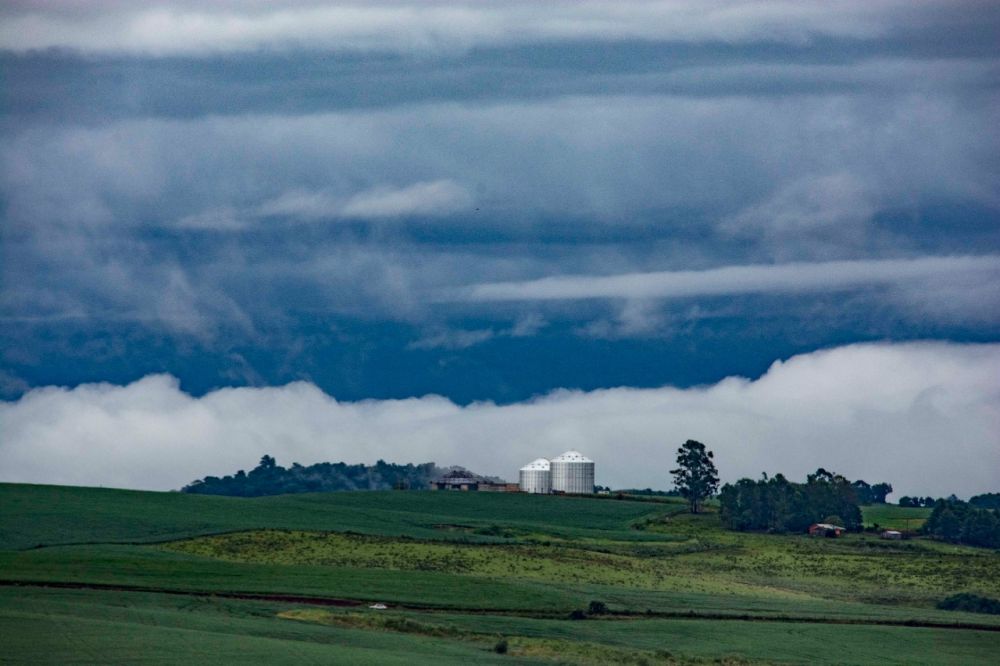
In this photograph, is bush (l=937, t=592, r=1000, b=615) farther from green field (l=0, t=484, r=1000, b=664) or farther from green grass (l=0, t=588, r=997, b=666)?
green grass (l=0, t=588, r=997, b=666)

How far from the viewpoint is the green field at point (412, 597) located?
4186 inches

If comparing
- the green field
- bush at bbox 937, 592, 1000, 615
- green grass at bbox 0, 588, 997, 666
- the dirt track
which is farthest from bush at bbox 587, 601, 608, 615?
bush at bbox 937, 592, 1000, 615

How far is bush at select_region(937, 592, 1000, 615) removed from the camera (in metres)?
161

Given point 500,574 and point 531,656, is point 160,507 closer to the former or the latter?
point 500,574

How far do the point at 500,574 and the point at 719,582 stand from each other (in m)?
24.5

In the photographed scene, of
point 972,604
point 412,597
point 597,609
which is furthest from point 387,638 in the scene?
point 972,604

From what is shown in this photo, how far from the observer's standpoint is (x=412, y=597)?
5413 inches

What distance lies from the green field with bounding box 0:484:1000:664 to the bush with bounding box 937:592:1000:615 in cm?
194

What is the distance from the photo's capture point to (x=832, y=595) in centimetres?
16925

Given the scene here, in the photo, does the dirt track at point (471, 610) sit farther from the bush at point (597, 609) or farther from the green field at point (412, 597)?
the bush at point (597, 609)

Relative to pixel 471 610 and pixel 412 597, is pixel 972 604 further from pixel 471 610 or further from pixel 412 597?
pixel 412 597

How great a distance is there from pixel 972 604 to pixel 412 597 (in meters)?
54.7

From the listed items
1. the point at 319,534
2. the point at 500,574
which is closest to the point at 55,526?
the point at 319,534

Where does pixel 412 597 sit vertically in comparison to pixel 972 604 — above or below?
below
